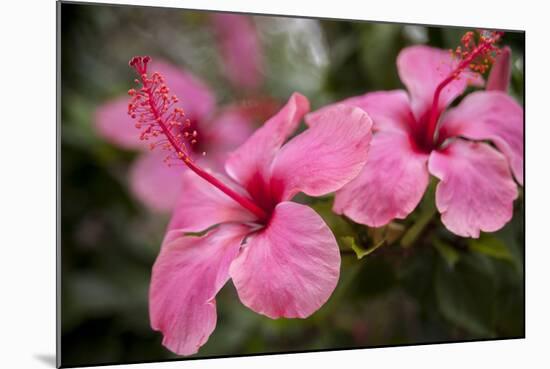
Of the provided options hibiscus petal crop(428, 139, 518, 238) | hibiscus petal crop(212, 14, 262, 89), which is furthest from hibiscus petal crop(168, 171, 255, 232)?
hibiscus petal crop(212, 14, 262, 89)

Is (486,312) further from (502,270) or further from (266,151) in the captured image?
(266,151)

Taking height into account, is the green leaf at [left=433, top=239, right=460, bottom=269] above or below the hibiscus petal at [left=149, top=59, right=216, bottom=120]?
below

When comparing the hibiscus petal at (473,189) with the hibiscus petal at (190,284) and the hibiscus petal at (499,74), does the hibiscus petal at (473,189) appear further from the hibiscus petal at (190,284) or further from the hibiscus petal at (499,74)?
the hibiscus petal at (190,284)

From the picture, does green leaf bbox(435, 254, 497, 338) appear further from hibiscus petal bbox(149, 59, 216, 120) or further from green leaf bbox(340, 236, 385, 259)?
hibiscus petal bbox(149, 59, 216, 120)

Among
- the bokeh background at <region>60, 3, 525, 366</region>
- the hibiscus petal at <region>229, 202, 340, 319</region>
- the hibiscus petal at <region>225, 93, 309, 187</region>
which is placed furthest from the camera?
the bokeh background at <region>60, 3, 525, 366</region>

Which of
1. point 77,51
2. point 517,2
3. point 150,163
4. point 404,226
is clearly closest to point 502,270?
point 404,226

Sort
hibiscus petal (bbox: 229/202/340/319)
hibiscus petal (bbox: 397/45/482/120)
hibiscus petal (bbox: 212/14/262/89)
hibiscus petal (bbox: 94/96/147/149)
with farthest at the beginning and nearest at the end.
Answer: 1. hibiscus petal (bbox: 212/14/262/89)
2. hibiscus petal (bbox: 94/96/147/149)
3. hibiscus petal (bbox: 397/45/482/120)
4. hibiscus petal (bbox: 229/202/340/319)

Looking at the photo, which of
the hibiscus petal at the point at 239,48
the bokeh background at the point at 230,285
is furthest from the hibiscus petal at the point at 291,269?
the hibiscus petal at the point at 239,48

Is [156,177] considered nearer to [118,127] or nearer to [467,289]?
[118,127]

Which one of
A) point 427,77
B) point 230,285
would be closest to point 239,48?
point 230,285
